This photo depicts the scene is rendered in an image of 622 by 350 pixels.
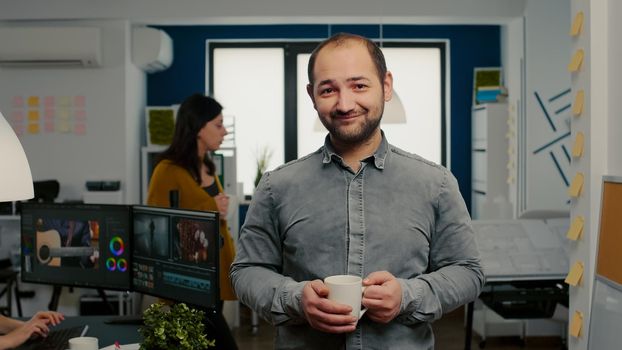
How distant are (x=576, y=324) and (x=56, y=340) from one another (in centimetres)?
175

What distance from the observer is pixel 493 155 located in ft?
21.1

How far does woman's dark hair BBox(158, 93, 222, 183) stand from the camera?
137 inches

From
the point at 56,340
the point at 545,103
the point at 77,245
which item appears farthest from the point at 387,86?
the point at 545,103

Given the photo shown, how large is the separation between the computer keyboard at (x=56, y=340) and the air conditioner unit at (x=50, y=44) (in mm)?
3634

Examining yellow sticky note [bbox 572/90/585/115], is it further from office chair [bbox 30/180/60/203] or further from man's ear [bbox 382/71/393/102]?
office chair [bbox 30/180/60/203]

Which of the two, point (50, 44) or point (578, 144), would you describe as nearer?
point (578, 144)

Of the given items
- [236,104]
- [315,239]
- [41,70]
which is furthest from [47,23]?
[315,239]

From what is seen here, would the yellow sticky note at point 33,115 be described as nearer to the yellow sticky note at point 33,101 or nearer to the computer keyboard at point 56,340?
the yellow sticky note at point 33,101

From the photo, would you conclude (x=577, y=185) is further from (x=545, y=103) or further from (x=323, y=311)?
(x=545, y=103)

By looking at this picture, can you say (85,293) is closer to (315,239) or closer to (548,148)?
(548,148)

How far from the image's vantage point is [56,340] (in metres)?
2.51

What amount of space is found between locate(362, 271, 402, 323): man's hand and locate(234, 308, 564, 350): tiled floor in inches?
164

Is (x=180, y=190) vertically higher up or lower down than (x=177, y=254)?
higher up

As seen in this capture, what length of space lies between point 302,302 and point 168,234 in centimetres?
132
